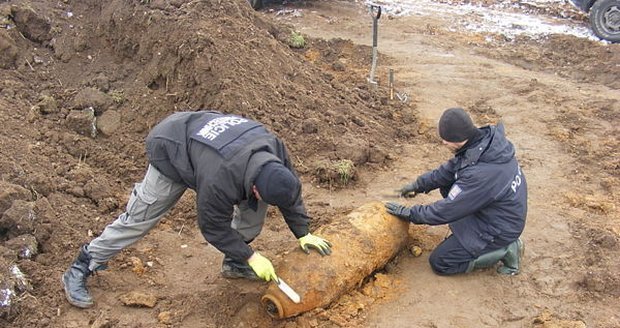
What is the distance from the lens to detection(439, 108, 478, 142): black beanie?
12.5 feet

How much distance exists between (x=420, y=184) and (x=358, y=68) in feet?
13.8

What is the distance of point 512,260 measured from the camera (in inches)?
168

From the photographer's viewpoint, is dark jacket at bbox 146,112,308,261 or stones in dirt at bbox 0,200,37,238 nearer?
dark jacket at bbox 146,112,308,261

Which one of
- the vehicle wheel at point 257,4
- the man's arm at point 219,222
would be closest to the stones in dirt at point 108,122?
the man's arm at point 219,222

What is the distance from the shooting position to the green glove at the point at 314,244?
3875 millimetres

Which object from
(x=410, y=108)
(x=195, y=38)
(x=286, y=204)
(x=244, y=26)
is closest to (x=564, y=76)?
(x=410, y=108)

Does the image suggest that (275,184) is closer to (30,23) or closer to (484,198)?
(484,198)

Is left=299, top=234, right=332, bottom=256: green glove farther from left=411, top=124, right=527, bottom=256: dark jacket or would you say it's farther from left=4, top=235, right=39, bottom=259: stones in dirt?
left=4, top=235, right=39, bottom=259: stones in dirt

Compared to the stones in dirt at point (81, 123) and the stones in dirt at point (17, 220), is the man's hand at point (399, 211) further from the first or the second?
the stones in dirt at point (81, 123)

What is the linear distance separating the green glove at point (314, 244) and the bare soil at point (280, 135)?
1.21 feet

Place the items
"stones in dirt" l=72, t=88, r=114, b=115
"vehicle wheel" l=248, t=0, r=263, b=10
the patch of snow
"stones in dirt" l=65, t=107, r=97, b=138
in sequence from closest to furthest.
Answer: "stones in dirt" l=65, t=107, r=97, b=138, "stones in dirt" l=72, t=88, r=114, b=115, the patch of snow, "vehicle wheel" l=248, t=0, r=263, b=10

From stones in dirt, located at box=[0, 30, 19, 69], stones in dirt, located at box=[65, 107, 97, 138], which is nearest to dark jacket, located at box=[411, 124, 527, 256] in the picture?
stones in dirt, located at box=[65, 107, 97, 138]

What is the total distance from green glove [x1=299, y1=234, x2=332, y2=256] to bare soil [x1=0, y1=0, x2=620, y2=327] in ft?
1.21

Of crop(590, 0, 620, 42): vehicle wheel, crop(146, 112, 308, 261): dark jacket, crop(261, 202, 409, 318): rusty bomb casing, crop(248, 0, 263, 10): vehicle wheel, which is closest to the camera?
crop(146, 112, 308, 261): dark jacket
